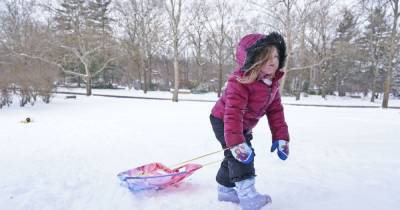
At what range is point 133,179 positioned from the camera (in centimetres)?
303

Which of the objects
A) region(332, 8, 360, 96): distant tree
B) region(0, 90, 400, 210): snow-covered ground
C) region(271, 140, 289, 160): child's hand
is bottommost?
region(0, 90, 400, 210): snow-covered ground

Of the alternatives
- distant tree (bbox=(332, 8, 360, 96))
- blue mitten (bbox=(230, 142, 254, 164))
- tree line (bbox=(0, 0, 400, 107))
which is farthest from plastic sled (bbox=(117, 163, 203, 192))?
distant tree (bbox=(332, 8, 360, 96))

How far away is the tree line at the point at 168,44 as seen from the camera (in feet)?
63.0

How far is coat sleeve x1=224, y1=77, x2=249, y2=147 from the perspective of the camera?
240cm

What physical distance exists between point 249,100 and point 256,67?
0.89 feet

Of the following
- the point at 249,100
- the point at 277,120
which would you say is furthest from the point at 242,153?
the point at 277,120

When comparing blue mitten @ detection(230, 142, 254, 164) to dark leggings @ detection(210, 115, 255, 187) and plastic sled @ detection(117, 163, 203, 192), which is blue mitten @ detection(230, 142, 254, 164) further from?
plastic sled @ detection(117, 163, 203, 192)

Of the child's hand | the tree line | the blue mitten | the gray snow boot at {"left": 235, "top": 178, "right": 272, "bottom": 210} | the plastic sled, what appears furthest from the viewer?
the tree line

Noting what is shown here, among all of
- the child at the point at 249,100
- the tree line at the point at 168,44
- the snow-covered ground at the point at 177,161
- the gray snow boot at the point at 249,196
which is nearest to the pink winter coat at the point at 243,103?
the child at the point at 249,100

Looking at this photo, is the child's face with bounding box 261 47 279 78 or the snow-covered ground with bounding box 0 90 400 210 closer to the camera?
the child's face with bounding box 261 47 279 78

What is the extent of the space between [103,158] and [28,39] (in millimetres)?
24569

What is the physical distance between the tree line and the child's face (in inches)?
511

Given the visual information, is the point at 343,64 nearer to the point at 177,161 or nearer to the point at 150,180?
the point at 177,161

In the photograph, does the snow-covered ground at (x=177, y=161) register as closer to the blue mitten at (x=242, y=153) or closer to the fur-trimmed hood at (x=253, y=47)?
the blue mitten at (x=242, y=153)
